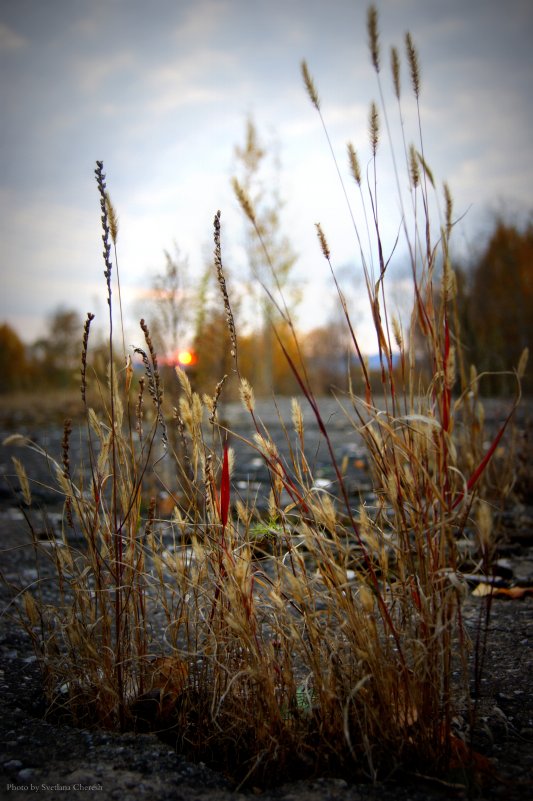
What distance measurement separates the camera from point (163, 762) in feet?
3.77

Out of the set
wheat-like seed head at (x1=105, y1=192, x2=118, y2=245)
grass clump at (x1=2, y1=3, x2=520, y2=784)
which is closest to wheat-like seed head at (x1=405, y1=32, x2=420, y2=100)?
grass clump at (x1=2, y1=3, x2=520, y2=784)

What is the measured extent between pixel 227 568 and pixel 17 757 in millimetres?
597

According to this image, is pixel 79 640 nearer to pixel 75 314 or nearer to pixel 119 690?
pixel 119 690

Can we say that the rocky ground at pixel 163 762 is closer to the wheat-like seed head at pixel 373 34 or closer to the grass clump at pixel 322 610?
the grass clump at pixel 322 610

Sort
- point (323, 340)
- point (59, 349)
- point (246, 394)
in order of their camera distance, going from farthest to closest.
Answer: point (59, 349) < point (323, 340) < point (246, 394)

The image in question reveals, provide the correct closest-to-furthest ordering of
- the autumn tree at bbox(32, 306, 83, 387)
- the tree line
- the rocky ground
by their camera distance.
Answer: the rocky ground → the tree line → the autumn tree at bbox(32, 306, 83, 387)

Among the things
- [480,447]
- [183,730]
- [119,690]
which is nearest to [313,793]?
[183,730]

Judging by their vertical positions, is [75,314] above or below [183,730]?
above

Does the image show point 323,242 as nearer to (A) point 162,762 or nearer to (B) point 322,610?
(B) point 322,610

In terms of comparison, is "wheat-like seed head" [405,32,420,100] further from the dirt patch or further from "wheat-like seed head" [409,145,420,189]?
the dirt patch

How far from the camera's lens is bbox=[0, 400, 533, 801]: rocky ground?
40.3 inches

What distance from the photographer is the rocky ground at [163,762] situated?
1.02 m

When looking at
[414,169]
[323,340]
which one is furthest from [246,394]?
[323,340]

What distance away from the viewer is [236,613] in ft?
3.58
